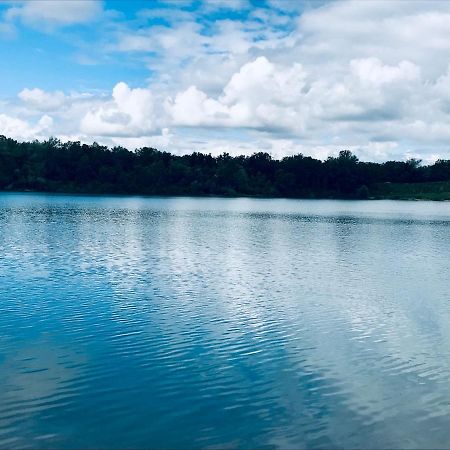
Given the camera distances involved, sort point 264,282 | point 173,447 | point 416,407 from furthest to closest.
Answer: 1. point 264,282
2. point 416,407
3. point 173,447

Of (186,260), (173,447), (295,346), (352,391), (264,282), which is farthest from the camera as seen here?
(186,260)

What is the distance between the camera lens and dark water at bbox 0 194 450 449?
562 inches

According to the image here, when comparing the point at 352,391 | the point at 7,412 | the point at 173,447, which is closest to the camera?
the point at 173,447

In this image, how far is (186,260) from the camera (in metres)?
43.7

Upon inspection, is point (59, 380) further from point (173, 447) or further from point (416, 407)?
point (416, 407)

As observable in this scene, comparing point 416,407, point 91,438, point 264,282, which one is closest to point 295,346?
point 416,407

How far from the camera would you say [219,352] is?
2050 centimetres

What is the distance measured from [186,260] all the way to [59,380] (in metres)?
26.9

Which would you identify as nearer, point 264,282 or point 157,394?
point 157,394

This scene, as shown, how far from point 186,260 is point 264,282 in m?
10.1

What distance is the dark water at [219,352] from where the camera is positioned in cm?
1427

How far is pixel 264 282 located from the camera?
3541 cm

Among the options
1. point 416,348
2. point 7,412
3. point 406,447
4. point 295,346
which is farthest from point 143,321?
point 406,447

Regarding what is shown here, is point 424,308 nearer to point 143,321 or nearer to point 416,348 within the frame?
point 416,348
